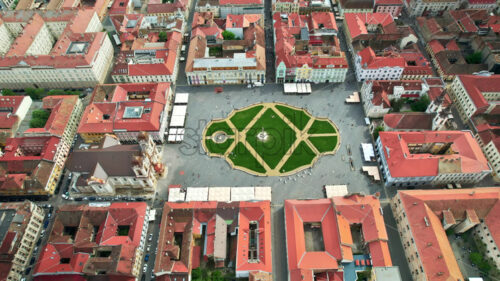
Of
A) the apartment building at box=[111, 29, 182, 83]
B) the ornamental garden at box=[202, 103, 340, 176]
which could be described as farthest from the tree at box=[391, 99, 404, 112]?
the apartment building at box=[111, 29, 182, 83]

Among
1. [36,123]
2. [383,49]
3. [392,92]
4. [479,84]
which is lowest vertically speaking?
[36,123]

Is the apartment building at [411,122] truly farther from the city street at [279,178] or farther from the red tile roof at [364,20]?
the red tile roof at [364,20]

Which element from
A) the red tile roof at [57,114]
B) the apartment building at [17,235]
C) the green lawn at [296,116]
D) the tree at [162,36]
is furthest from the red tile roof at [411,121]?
the apartment building at [17,235]

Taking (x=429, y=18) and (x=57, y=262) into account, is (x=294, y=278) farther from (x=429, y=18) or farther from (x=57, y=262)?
(x=429, y=18)

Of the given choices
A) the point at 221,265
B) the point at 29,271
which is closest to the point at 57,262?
the point at 29,271

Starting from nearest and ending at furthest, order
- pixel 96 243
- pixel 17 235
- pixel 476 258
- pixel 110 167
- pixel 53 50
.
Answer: pixel 476 258, pixel 17 235, pixel 96 243, pixel 110 167, pixel 53 50

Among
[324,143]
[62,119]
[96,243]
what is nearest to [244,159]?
[324,143]

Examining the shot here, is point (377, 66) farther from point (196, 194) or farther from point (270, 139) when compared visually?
Answer: point (196, 194)
